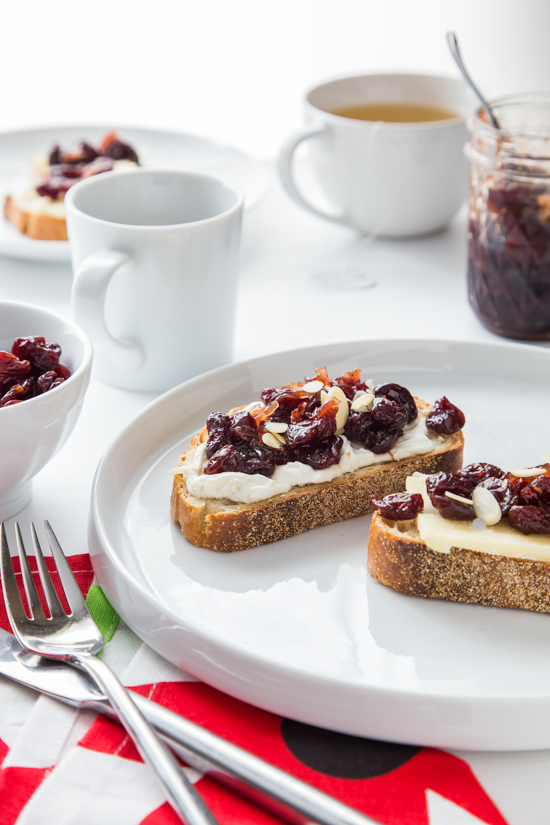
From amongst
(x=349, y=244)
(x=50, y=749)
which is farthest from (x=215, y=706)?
(x=349, y=244)

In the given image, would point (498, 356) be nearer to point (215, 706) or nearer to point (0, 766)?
point (215, 706)

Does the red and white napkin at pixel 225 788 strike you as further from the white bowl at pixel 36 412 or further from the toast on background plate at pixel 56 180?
the toast on background plate at pixel 56 180

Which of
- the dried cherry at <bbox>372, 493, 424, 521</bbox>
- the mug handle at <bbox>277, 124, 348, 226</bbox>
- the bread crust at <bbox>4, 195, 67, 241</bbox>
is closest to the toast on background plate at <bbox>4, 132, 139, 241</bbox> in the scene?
the bread crust at <bbox>4, 195, 67, 241</bbox>

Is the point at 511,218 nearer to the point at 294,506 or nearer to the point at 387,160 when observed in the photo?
the point at 387,160

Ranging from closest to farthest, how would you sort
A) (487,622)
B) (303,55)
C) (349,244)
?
(487,622) < (349,244) < (303,55)

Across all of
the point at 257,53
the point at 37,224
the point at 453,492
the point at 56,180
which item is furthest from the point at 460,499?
the point at 257,53

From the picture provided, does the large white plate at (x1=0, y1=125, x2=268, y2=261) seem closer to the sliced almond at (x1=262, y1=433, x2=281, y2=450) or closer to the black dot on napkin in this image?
the sliced almond at (x1=262, y1=433, x2=281, y2=450)
